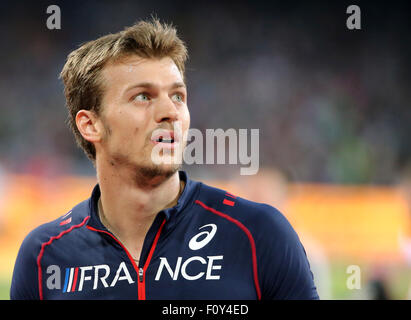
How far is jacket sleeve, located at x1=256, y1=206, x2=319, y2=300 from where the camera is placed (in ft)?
8.03

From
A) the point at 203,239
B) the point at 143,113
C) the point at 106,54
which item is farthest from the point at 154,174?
the point at 106,54

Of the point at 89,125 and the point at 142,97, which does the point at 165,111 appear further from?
the point at 89,125

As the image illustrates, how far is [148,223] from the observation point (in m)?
2.70

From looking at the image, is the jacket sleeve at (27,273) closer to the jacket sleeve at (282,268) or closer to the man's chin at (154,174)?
the man's chin at (154,174)

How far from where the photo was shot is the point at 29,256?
280 centimetres

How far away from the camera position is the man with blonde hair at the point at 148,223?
2.50 metres

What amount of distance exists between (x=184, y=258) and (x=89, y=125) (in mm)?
927

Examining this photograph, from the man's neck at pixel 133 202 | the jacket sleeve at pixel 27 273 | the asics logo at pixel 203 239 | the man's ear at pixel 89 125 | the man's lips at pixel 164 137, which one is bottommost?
the jacket sleeve at pixel 27 273

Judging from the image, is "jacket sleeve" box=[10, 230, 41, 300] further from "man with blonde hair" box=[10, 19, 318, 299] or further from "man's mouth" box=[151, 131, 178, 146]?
"man's mouth" box=[151, 131, 178, 146]

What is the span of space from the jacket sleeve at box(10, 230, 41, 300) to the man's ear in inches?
25.0

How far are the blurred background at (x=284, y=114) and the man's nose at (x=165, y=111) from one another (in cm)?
551

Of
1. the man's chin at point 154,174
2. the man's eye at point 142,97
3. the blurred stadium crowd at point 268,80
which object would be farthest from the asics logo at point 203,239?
the blurred stadium crowd at point 268,80

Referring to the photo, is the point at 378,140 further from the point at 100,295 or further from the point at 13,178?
the point at 100,295
